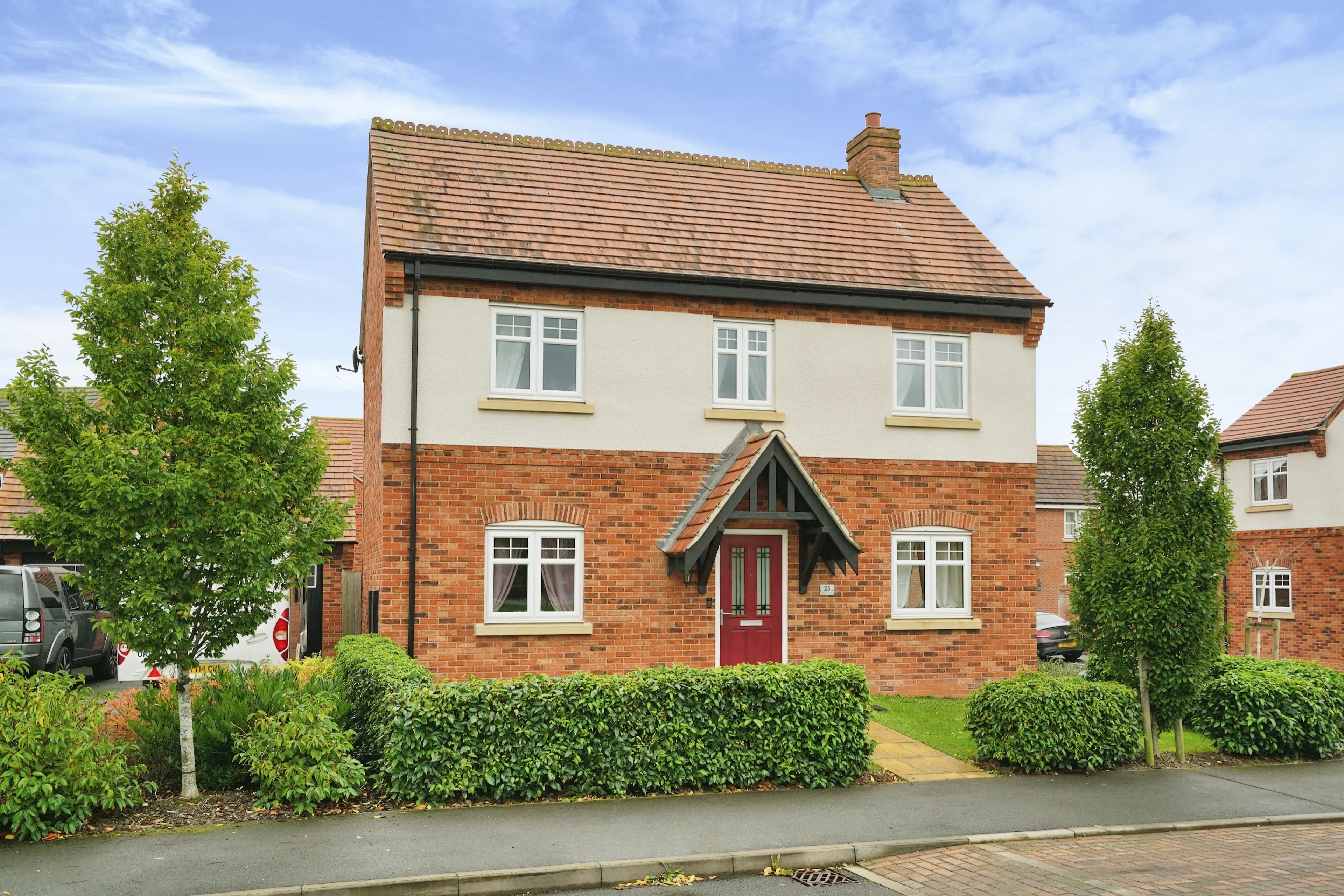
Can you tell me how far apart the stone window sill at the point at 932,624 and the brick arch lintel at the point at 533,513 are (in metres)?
4.76

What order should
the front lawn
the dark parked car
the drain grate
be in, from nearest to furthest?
the drain grate → the front lawn → the dark parked car

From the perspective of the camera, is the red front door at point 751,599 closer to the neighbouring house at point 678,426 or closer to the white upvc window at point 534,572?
the neighbouring house at point 678,426

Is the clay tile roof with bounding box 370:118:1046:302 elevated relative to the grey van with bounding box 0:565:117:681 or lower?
elevated

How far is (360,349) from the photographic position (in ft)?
72.5

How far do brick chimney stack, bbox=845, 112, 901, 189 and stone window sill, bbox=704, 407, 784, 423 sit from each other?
5.61m

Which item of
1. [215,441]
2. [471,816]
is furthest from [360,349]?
[471,816]

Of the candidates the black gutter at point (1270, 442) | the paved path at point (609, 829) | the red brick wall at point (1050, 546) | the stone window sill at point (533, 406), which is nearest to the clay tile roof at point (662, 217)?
the stone window sill at point (533, 406)

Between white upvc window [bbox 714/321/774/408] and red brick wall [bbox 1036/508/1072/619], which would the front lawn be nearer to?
white upvc window [bbox 714/321/774/408]

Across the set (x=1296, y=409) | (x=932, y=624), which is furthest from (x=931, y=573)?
(x=1296, y=409)

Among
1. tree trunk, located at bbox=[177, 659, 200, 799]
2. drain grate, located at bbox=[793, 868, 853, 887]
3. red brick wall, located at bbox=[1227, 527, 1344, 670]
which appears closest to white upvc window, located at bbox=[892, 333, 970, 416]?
drain grate, located at bbox=[793, 868, 853, 887]

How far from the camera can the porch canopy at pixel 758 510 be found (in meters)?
14.2

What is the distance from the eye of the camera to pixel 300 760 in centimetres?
907

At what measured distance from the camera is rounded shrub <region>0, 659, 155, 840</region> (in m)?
7.99

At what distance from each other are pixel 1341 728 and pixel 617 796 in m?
8.90
